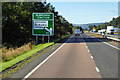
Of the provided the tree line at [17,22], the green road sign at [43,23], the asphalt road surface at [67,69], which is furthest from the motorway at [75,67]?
the tree line at [17,22]

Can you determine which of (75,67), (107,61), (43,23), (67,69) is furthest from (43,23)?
(67,69)

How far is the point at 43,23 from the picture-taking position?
31.9 metres

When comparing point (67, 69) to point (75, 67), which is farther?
point (75, 67)

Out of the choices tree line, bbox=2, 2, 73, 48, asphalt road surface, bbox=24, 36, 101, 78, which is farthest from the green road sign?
asphalt road surface, bbox=24, 36, 101, 78

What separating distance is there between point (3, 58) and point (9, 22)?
64.8 feet

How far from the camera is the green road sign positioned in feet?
104

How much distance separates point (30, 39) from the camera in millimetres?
38375

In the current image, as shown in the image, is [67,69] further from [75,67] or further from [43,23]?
[43,23]

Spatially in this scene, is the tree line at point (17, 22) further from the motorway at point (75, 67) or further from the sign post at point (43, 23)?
the motorway at point (75, 67)

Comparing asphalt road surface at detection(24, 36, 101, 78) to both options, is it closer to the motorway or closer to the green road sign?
the motorway

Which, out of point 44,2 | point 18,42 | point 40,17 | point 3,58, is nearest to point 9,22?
point 18,42

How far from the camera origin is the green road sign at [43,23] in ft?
104

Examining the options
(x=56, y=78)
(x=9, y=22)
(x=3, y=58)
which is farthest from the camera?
(x=9, y=22)

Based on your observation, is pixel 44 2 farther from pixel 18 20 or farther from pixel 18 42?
pixel 18 42
